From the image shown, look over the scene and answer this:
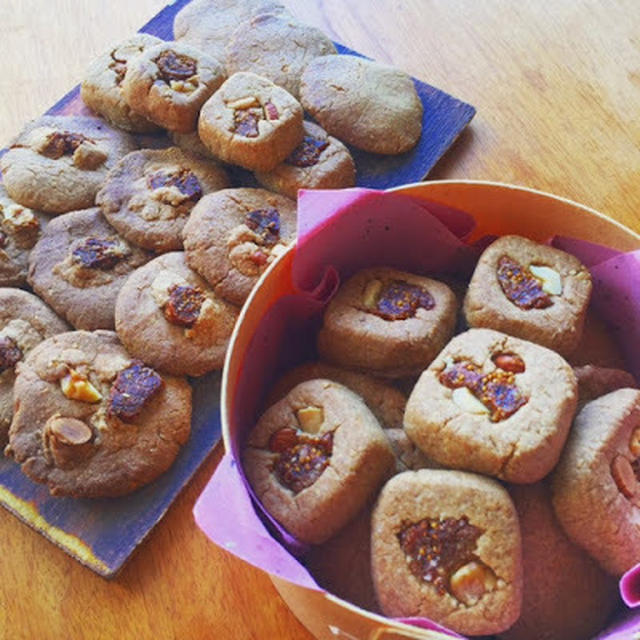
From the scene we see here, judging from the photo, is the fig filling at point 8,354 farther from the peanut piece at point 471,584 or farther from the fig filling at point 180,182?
the peanut piece at point 471,584

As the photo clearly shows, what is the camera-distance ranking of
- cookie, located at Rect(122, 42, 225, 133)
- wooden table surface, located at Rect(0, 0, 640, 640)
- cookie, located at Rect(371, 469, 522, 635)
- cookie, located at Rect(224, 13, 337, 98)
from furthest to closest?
1. cookie, located at Rect(224, 13, 337, 98)
2. cookie, located at Rect(122, 42, 225, 133)
3. wooden table surface, located at Rect(0, 0, 640, 640)
4. cookie, located at Rect(371, 469, 522, 635)

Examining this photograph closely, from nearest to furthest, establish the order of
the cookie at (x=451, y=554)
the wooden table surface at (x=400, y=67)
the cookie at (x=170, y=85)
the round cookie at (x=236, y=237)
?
the cookie at (x=451, y=554) → the wooden table surface at (x=400, y=67) → the round cookie at (x=236, y=237) → the cookie at (x=170, y=85)

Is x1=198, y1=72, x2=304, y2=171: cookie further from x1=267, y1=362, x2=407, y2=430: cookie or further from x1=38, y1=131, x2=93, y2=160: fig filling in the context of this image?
x1=267, y1=362, x2=407, y2=430: cookie

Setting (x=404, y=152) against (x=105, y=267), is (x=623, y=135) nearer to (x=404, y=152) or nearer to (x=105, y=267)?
(x=404, y=152)

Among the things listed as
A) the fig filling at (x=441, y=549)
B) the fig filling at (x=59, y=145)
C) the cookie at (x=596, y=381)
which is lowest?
the fig filling at (x=59, y=145)

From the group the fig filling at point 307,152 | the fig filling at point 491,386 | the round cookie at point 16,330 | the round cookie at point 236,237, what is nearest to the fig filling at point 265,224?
the round cookie at point 236,237

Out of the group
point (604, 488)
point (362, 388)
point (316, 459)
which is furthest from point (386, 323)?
point (604, 488)

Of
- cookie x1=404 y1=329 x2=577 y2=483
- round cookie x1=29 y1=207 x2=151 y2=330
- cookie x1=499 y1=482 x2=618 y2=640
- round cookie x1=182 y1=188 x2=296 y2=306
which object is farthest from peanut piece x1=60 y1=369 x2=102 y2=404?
cookie x1=499 y1=482 x2=618 y2=640
